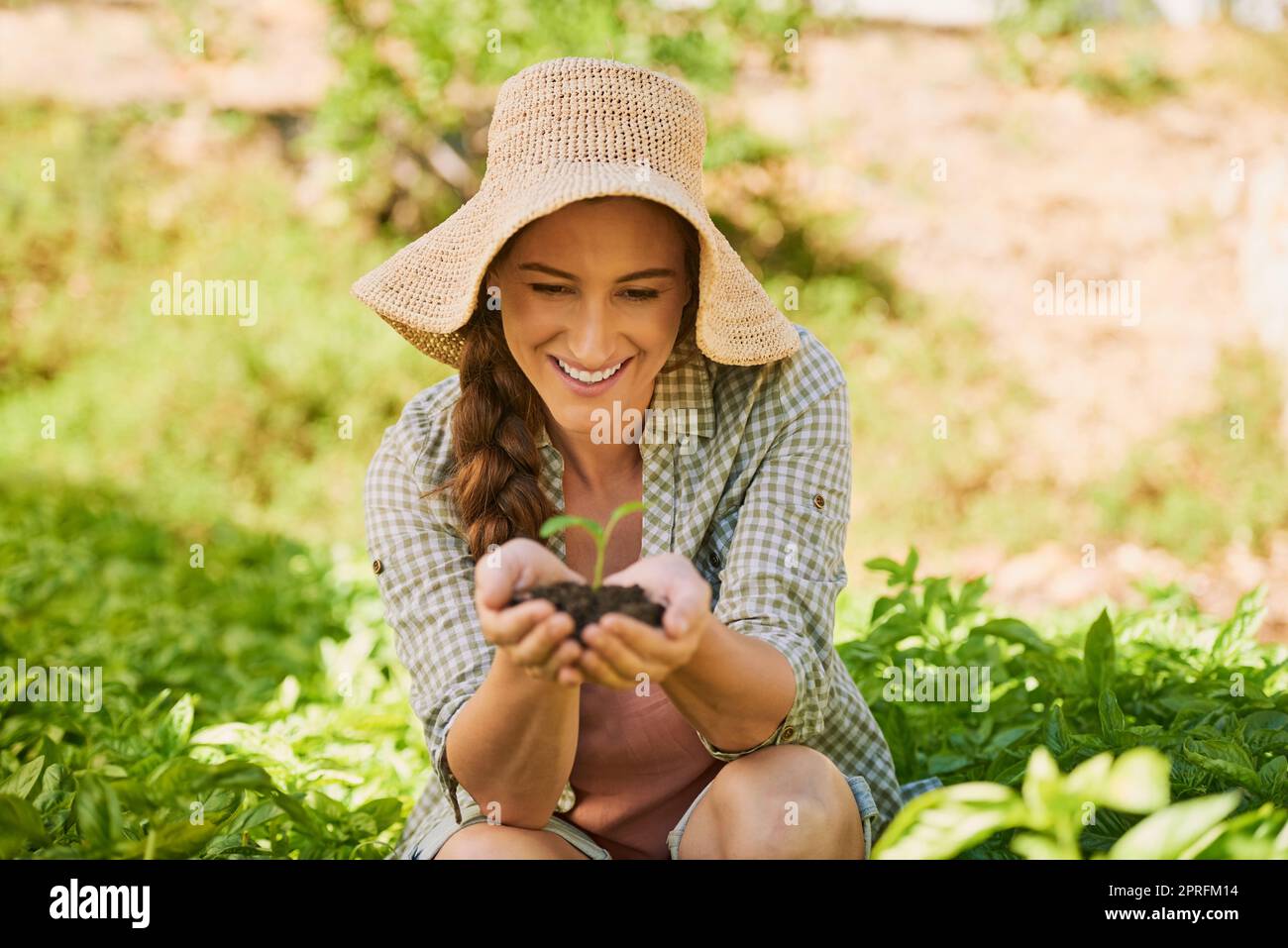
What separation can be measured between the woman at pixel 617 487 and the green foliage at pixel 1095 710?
0.34m

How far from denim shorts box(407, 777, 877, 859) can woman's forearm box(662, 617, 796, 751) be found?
16 centimetres

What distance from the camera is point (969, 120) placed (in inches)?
337

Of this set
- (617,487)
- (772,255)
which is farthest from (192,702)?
(772,255)

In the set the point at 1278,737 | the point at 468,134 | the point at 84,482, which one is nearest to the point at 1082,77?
the point at 468,134

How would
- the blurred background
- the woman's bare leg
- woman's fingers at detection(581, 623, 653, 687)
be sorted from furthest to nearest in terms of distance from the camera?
1. the blurred background
2. the woman's bare leg
3. woman's fingers at detection(581, 623, 653, 687)

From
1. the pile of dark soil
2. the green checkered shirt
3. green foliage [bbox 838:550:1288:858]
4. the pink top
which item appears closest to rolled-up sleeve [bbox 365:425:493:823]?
the green checkered shirt

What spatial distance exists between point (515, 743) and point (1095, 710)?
1357 mm

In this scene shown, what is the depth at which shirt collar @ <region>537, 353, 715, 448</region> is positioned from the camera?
2.21 metres

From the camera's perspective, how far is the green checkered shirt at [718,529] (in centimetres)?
199

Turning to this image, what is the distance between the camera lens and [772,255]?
7.82 meters

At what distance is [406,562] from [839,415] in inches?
29.8

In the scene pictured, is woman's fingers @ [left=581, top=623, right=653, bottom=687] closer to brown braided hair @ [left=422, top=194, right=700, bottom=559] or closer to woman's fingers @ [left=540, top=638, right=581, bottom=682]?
woman's fingers @ [left=540, top=638, right=581, bottom=682]

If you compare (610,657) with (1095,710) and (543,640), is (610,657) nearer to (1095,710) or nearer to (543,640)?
(543,640)

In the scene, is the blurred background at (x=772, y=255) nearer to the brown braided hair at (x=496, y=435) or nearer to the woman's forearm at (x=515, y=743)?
the brown braided hair at (x=496, y=435)
